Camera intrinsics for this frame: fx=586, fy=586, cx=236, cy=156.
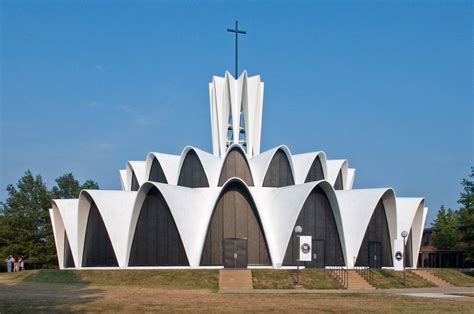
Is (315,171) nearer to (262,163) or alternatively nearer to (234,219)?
(262,163)

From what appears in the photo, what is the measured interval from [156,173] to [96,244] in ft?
24.4

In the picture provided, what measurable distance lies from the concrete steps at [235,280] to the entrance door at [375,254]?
1161 cm

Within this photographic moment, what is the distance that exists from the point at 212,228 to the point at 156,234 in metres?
3.57

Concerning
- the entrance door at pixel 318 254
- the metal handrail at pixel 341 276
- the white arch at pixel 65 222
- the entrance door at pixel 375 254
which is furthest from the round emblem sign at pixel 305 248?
the white arch at pixel 65 222

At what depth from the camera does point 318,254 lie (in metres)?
38.3

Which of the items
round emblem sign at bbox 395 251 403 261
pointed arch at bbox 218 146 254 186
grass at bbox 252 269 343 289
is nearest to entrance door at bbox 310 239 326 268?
round emblem sign at bbox 395 251 403 261

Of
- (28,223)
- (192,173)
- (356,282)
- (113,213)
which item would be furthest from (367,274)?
(28,223)

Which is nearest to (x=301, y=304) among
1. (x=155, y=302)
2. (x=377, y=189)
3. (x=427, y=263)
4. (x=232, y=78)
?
(x=155, y=302)

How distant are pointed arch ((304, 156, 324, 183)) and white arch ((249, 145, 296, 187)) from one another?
159 cm

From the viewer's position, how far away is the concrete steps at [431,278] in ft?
112

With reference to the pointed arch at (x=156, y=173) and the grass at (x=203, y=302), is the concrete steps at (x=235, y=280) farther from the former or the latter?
the pointed arch at (x=156, y=173)

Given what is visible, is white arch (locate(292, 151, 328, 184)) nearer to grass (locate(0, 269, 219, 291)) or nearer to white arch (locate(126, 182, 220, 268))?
white arch (locate(126, 182, 220, 268))

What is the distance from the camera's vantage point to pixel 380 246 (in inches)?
1571

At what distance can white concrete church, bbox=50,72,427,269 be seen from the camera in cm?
3684
